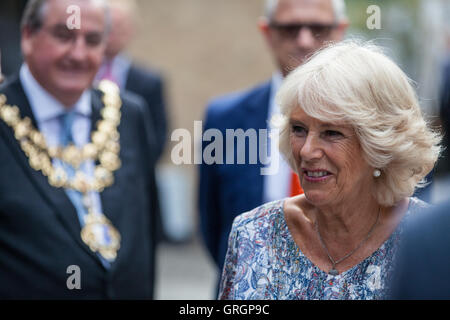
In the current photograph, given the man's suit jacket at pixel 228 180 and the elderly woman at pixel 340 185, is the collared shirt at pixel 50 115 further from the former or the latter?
the elderly woman at pixel 340 185

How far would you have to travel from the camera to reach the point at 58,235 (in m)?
3.30

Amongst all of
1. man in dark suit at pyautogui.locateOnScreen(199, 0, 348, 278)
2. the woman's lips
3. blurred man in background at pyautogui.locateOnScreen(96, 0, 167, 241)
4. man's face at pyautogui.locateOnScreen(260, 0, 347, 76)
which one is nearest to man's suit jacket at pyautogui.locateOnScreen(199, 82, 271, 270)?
man in dark suit at pyautogui.locateOnScreen(199, 0, 348, 278)

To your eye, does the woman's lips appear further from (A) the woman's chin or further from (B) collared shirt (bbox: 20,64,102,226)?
(B) collared shirt (bbox: 20,64,102,226)

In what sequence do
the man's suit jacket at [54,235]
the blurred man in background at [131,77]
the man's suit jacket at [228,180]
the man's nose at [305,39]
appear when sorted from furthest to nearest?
the blurred man in background at [131,77], the man's nose at [305,39], the man's suit jacket at [228,180], the man's suit jacket at [54,235]

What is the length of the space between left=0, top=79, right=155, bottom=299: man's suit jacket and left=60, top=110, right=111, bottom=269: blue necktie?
5 cm

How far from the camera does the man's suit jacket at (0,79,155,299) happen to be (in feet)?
10.6

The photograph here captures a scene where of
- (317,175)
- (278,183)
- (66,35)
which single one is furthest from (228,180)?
(317,175)

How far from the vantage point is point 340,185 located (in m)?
2.62

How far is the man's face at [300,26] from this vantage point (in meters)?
3.88

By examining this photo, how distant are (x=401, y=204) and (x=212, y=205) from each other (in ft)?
5.02

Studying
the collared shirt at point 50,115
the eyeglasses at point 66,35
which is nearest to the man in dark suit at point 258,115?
the collared shirt at point 50,115

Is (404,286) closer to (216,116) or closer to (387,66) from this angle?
(387,66)

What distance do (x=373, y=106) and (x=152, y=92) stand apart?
150 inches

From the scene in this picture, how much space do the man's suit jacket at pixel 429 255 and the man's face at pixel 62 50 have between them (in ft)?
7.39
